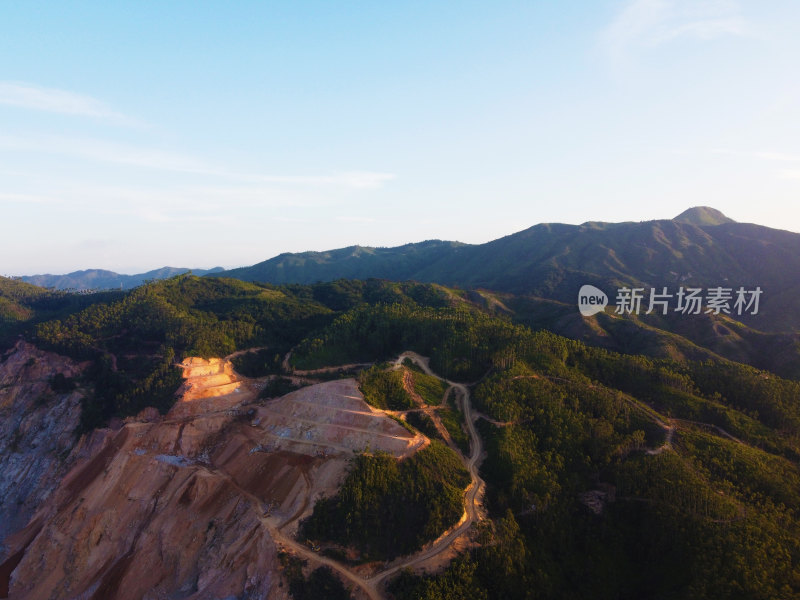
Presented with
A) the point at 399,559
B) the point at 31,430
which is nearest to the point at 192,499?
the point at 399,559

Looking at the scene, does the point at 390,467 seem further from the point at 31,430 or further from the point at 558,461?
the point at 31,430

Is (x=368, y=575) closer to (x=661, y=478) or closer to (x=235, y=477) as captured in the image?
(x=235, y=477)

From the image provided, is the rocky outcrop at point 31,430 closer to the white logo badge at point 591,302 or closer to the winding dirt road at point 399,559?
Result: the winding dirt road at point 399,559

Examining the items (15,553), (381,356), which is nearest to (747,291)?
(381,356)

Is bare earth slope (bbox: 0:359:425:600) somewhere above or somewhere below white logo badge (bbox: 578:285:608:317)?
below

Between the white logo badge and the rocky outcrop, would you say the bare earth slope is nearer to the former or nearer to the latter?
the rocky outcrop

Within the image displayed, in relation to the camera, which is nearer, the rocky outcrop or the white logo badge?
the rocky outcrop

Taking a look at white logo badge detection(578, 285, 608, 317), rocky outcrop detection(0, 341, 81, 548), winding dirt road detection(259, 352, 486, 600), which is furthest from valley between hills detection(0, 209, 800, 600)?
white logo badge detection(578, 285, 608, 317)
